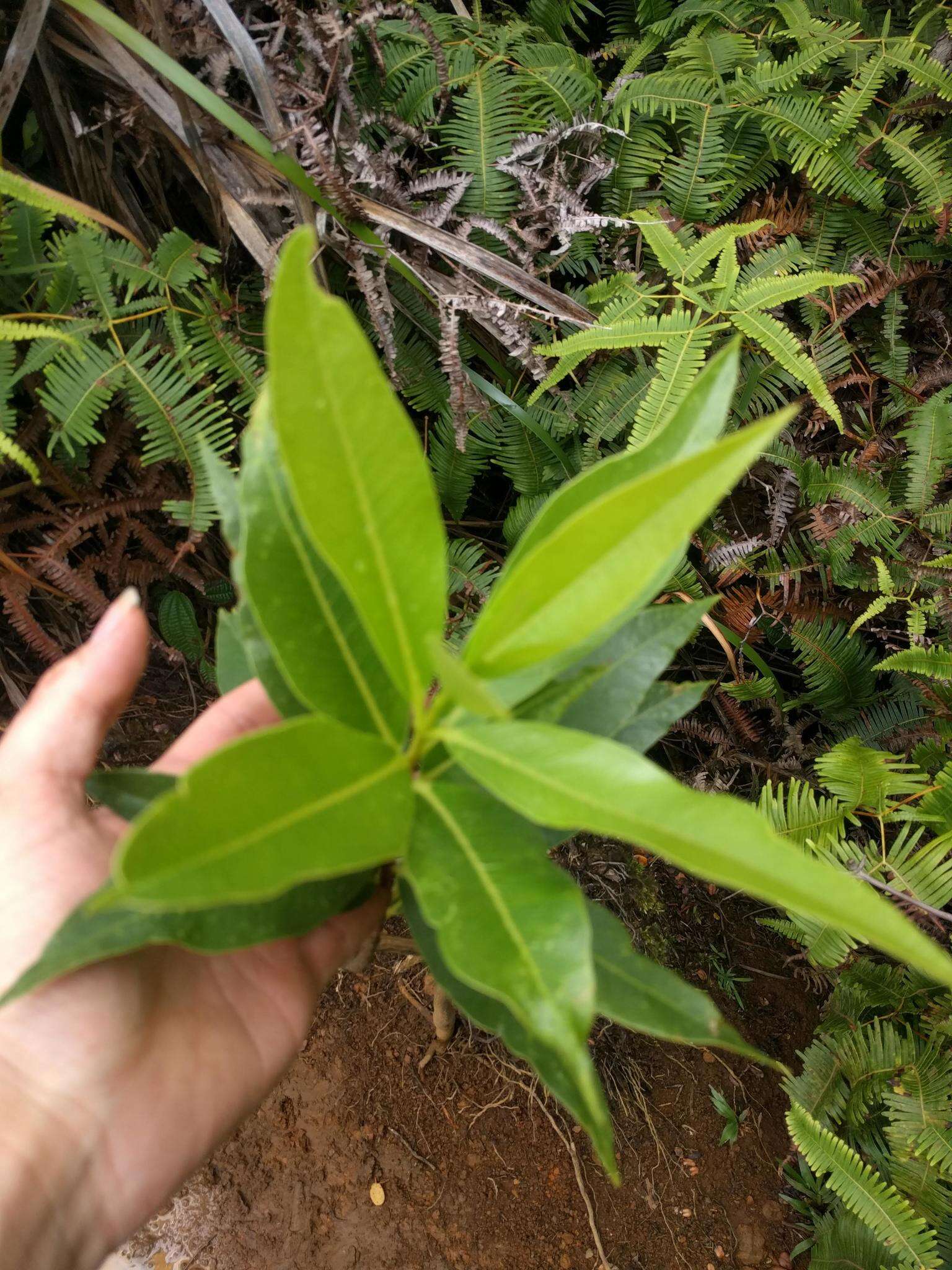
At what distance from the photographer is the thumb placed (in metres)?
1.04

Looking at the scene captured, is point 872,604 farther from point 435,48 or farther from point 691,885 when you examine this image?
point 435,48

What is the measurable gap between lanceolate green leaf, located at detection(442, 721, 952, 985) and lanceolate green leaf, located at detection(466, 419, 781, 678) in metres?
0.08

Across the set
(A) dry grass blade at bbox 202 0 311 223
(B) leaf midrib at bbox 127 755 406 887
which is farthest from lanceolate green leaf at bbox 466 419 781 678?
(A) dry grass blade at bbox 202 0 311 223

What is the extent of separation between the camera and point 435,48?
1.97 m

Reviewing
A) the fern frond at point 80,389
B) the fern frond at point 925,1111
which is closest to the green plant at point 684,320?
the fern frond at point 80,389

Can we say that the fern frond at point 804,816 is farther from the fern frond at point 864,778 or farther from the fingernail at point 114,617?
the fingernail at point 114,617

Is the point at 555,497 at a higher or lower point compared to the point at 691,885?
higher

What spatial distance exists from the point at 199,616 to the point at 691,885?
1729 millimetres

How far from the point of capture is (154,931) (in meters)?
0.66

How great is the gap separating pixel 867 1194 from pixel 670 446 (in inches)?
69.4

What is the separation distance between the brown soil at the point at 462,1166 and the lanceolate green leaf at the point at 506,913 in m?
1.51

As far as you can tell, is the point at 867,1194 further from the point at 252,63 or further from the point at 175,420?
the point at 252,63

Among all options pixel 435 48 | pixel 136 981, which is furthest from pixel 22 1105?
pixel 435 48

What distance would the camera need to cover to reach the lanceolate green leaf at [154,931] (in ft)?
2.10
